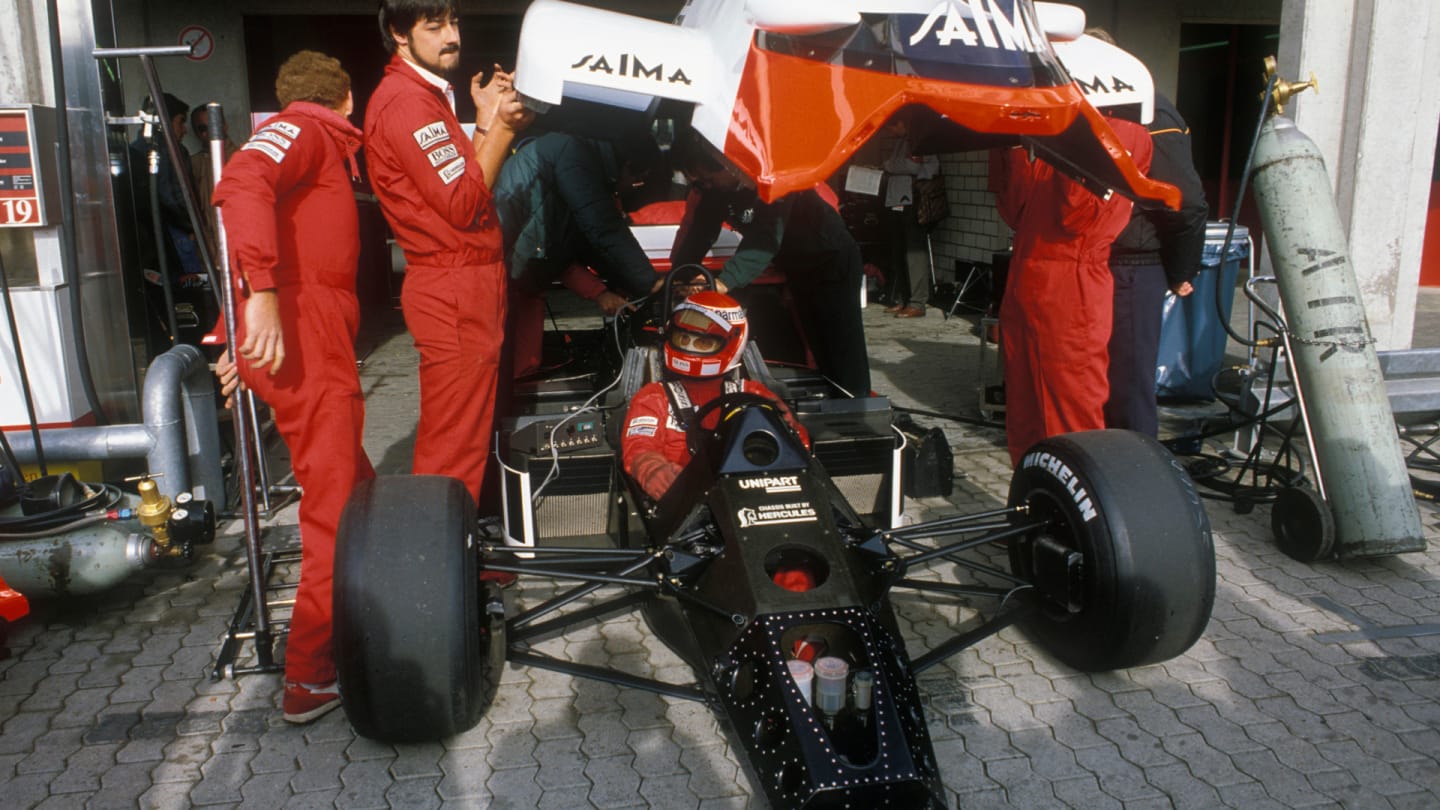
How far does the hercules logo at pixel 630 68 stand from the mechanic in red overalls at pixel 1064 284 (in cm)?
153

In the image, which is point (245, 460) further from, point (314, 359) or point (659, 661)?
point (659, 661)

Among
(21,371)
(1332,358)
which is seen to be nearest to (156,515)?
(21,371)

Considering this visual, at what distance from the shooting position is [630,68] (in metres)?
3.39

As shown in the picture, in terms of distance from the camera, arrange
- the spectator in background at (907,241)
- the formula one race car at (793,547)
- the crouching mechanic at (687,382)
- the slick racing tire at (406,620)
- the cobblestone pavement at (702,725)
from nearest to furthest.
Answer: the formula one race car at (793,547) < the slick racing tire at (406,620) < the cobblestone pavement at (702,725) < the crouching mechanic at (687,382) < the spectator in background at (907,241)

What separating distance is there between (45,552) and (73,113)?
1999 mm

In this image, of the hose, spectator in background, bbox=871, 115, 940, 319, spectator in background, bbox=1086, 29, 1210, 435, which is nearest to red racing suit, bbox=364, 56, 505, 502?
the hose

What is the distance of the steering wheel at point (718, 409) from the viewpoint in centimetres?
340

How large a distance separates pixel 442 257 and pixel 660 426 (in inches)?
36.6

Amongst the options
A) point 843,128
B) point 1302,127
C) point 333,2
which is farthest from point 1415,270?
point 333,2

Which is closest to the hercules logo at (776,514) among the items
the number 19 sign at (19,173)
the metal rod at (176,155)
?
the metal rod at (176,155)

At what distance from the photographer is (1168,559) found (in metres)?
3.13

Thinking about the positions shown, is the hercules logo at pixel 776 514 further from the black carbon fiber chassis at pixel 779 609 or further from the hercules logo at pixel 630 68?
the hercules logo at pixel 630 68

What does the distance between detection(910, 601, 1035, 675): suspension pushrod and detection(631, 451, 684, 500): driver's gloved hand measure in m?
0.94

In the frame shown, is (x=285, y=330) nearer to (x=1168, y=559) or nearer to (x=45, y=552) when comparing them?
(x=45, y=552)
